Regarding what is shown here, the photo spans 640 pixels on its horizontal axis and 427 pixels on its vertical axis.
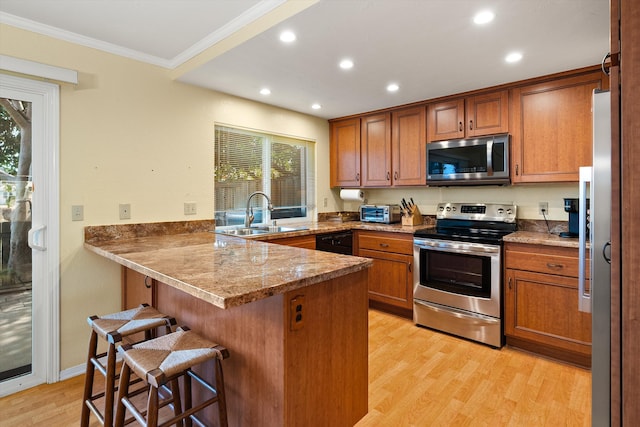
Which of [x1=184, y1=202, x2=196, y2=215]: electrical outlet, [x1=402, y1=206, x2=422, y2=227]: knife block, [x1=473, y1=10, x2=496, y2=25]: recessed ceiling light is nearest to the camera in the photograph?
[x1=473, y1=10, x2=496, y2=25]: recessed ceiling light

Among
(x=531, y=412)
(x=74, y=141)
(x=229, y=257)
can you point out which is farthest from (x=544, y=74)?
(x=74, y=141)

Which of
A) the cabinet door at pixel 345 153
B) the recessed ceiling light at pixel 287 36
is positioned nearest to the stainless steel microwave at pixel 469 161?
the cabinet door at pixel 345 153

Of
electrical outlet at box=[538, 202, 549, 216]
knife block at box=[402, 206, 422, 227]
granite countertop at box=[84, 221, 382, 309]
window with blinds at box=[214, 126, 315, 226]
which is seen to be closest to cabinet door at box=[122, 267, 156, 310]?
granite countertop at box=[84, 221, 382, 309]

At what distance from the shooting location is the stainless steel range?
8.92ft

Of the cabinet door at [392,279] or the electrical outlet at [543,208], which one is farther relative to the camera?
the cabinet door at [392,279]

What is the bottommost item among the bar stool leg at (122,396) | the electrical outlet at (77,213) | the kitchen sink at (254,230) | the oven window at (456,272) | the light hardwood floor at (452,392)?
the light hardwood floor at (452,392)

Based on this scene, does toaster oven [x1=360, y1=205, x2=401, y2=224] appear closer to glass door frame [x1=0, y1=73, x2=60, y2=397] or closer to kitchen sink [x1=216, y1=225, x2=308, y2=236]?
kitchen sink [x1=216, y1=225, x2=308, y2=236]

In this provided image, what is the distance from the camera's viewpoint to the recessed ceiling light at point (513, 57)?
2320 millimetres

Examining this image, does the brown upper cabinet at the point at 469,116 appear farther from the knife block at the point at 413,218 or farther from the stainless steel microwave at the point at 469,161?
the knife block at the point at 413,218

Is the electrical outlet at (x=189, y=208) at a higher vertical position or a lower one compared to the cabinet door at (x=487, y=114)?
lower

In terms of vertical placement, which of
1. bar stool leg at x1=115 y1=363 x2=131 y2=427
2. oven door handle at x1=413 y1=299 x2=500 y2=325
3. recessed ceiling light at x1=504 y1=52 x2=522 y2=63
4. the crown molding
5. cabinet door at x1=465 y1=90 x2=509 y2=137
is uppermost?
the crown molding

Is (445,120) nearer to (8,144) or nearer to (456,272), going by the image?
(456,272)

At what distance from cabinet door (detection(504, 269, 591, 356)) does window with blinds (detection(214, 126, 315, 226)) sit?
7.67 feet

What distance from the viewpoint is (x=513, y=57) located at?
2.37m
